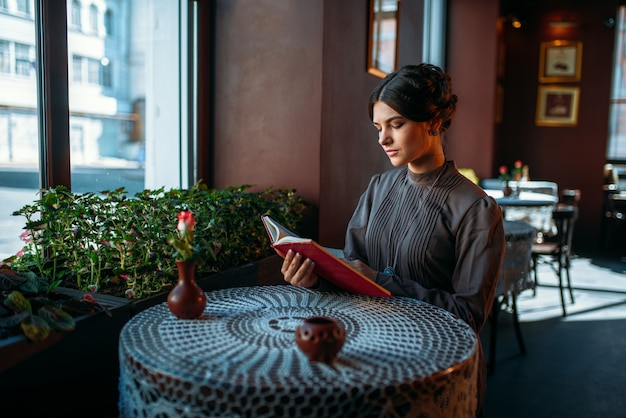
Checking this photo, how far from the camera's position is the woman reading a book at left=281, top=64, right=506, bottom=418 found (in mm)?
1434

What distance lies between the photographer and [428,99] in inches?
59.7

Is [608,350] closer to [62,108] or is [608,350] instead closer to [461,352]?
[461,352]

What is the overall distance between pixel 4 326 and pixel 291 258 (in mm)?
697

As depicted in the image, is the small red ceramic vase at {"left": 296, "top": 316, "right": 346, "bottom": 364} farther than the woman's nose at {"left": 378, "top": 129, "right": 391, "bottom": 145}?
No

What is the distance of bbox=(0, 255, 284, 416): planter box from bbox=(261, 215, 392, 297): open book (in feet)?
1.74

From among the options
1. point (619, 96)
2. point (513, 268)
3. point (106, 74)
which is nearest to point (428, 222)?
point (106, 74)

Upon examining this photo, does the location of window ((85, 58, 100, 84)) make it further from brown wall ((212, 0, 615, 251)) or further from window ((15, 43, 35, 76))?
brown wall ((212, 0, 615, 251))

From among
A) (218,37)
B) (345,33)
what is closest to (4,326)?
(218,37)

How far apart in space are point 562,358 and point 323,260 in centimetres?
246

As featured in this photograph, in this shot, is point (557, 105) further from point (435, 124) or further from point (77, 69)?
point (77, 69)

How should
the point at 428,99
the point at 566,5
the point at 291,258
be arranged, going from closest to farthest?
the point at 291,258, the point at 428,99, the point at 566,5

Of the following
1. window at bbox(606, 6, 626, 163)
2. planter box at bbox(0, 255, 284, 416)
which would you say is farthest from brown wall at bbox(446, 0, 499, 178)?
planter box at bbox(0, 255, 284, 416)

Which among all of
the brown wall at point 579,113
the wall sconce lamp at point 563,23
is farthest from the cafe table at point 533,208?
the wall sconce lamp at point 563,23

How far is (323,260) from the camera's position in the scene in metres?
1.36
